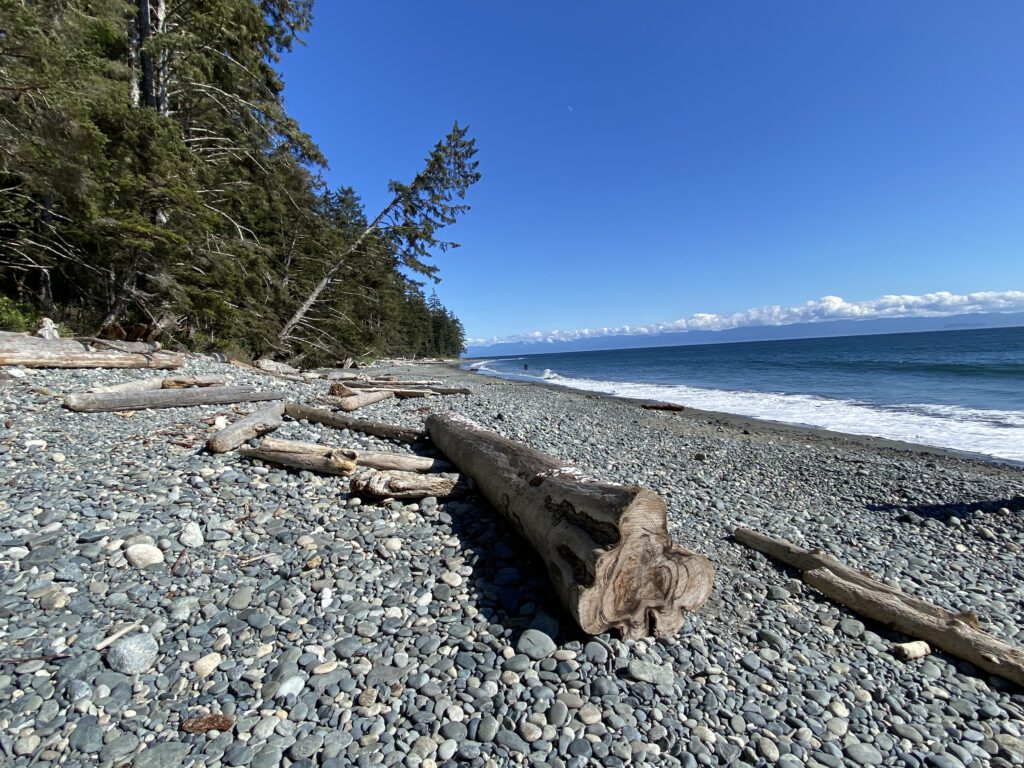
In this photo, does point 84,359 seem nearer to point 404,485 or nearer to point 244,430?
point 244,430

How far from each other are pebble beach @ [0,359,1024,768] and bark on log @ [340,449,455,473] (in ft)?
1.57

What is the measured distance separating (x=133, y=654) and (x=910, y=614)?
5327 mm

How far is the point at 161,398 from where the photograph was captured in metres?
7.22

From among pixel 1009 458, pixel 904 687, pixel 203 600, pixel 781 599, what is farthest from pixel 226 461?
pixel 1009 458

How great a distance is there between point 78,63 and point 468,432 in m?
13.2

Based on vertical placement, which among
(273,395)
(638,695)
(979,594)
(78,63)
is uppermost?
(78,63)

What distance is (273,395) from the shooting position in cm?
860

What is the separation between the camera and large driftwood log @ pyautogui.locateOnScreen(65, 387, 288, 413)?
649cm

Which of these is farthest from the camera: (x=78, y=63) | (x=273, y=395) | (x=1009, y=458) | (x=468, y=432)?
(x=1009, y=458)

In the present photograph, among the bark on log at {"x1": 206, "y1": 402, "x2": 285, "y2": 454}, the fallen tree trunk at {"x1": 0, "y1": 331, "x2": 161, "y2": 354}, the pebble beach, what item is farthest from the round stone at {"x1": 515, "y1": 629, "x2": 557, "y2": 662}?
the fallen tree trunk at {"x1": 0, "y1": 331, "x2": 161, "y2": 354}

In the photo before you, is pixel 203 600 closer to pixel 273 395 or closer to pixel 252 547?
pixel 252 547

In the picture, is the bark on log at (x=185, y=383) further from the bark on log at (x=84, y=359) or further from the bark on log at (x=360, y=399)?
the bark on log at (x=84, y=359)

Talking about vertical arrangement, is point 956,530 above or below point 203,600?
below

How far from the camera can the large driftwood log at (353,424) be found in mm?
6965
